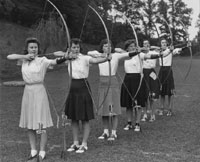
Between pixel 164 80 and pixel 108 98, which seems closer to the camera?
pixel 108 98

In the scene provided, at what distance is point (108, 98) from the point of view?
5.54 m

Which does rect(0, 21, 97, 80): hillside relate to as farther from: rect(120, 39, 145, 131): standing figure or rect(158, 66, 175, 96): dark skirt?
rect(120, 39, 145, 131): standing figure

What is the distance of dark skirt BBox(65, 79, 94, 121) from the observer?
4.91 metres

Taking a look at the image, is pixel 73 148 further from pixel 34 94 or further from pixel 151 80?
pixel 151 80

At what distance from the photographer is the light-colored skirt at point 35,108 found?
4531mm

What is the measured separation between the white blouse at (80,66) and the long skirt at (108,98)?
2.28ft

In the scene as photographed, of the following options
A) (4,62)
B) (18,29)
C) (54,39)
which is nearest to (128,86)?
(54,39)

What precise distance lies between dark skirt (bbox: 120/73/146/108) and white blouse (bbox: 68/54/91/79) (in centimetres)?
135

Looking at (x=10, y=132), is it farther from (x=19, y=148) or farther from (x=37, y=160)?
(x=37, y=160)

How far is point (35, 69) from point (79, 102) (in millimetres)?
801

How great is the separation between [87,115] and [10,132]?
1873 millimetres

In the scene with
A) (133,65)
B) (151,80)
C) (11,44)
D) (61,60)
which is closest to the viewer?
(61,60)

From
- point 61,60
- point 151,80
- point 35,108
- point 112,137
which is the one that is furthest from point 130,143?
point 151,80

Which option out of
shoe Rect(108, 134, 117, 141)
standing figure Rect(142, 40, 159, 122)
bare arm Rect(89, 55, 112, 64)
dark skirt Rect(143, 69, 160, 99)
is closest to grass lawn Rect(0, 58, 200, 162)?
shoe Rect(108, 134, 117, 141)
